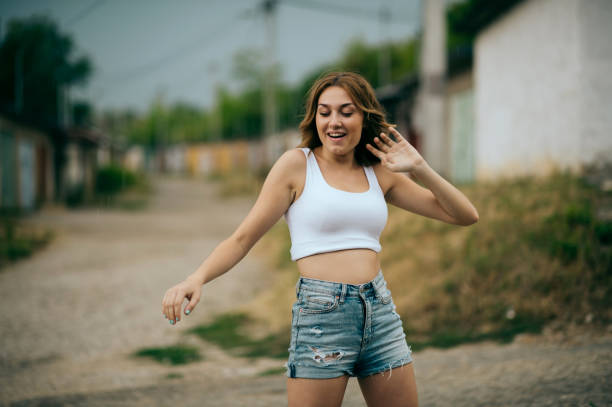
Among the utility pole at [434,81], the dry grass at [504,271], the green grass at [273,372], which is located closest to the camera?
the green grass at [273,372]

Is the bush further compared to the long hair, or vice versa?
the bush

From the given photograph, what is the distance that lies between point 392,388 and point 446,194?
82 cm

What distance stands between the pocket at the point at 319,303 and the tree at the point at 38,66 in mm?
23805

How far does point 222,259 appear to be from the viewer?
7.11ft

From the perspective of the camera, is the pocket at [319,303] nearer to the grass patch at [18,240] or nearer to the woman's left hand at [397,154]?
the woman's left hand at [397,154]

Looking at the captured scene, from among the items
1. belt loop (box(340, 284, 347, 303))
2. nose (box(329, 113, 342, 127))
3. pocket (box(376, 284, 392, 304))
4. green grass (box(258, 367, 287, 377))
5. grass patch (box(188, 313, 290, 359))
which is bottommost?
grass patch (box(188, 313, 290, 359))

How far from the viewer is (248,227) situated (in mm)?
2195

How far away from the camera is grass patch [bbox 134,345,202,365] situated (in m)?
5.59

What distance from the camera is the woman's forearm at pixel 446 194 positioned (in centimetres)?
222

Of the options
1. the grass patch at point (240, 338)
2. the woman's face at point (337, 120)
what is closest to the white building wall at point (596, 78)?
the grass patch at point (240, 338)

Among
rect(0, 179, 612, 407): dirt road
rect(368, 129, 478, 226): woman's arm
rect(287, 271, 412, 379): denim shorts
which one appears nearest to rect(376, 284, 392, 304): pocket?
rect(287, 271, 412, 379): denim shorts

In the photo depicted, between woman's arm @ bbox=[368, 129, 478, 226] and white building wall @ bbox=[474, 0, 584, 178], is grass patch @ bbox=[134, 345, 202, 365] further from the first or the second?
white building wall @ bbox=[474, 0, 584, 178]

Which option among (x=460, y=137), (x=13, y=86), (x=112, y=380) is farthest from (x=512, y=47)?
(x=13, y=86)

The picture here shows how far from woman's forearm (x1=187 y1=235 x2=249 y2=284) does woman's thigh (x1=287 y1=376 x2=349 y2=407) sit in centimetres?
52
